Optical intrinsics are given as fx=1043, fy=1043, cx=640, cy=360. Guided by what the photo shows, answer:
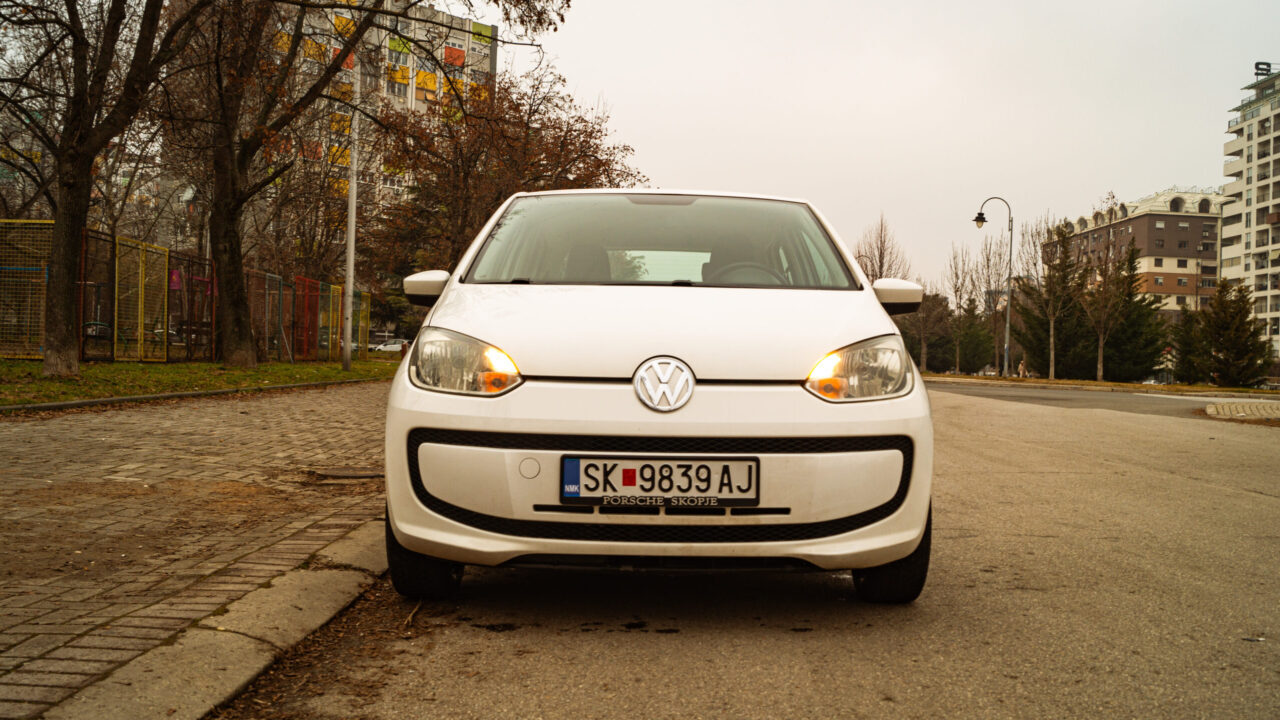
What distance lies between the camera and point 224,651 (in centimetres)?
286

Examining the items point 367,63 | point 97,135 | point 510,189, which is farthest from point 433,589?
point 510,189

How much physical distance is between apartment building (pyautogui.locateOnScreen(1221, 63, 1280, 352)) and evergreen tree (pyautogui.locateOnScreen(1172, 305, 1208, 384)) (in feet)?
137

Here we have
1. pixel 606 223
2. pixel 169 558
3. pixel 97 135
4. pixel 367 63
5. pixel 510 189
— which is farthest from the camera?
pixel 510 189

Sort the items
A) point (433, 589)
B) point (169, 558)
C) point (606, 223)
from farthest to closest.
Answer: point (606, 223) → point (169, 558) → point (433, 589)

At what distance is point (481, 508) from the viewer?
3188 millimetres

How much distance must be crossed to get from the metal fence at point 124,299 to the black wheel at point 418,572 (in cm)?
1671

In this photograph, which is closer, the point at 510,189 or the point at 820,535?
the point at 820,535

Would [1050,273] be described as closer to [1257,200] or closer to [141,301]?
[141,301]

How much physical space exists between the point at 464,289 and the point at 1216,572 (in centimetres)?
327

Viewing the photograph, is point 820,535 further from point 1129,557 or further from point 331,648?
point 1129,557

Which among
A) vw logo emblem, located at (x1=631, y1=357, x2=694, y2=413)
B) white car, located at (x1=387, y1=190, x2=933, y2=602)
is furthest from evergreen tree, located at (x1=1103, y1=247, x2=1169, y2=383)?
vw logo emblem, located at (x1=631, y1=357, x2=694, y2=413)

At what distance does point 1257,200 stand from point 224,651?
350 ft

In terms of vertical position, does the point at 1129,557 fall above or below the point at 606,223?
below

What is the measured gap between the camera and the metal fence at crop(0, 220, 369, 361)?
1820cm
